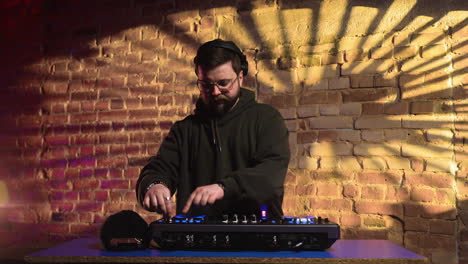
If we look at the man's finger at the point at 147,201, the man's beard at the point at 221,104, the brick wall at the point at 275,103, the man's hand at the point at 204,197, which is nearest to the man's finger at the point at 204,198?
the man's hand at the point at 204,197

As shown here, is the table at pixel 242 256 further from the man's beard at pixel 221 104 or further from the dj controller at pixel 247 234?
the man's beard at pixel 221 104

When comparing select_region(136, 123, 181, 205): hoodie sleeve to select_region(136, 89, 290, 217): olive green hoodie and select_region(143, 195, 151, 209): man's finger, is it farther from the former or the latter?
select_region(143, 195, 151, 209): man's finger

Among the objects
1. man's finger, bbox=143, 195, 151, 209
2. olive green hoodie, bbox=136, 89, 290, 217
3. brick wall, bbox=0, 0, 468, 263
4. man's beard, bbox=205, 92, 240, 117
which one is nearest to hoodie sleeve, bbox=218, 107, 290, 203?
olive green hoodie, bbox=136, 89, 290, 217

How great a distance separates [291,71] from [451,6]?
0.95m

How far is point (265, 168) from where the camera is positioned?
149cm

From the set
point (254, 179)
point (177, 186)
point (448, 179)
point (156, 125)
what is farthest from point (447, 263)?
point (156, 125)

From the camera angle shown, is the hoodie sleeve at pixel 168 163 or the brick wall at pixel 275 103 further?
the brick wall at pixel 275 103

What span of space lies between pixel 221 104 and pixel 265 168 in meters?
0.38

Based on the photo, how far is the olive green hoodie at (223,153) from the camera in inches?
61.5

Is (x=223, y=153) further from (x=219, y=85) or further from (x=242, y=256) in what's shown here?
(x=242, y=256)

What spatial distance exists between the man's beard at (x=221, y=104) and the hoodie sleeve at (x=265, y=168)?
0.14 m

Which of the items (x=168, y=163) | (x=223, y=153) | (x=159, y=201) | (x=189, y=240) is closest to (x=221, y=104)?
(x=223, y=153)

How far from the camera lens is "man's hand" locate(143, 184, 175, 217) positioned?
1354 mm

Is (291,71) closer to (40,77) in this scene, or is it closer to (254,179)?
(254,179)
